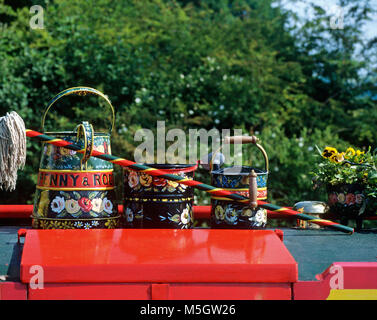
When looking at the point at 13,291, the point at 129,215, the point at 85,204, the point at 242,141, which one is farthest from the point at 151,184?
the point at 13,291

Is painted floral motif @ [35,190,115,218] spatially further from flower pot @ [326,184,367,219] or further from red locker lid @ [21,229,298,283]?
flower pot @ [326,184,367,219]

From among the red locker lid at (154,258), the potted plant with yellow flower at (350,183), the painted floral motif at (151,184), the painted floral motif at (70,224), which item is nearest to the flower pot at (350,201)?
the potted plant with yellow flower at (350,183)

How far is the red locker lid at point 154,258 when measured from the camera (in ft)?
5.99

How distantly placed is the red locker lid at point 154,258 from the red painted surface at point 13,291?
0.04m

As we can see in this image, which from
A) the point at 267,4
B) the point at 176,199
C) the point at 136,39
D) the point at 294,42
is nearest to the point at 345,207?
the point at 176,199

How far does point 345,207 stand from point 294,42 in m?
5.96

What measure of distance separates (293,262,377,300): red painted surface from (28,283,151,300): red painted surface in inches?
22.4

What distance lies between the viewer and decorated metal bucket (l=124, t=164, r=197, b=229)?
8.18ft

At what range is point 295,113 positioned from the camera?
7555mm

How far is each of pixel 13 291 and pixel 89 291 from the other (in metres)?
0.26

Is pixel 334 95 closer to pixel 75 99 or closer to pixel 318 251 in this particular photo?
pixel 75 99

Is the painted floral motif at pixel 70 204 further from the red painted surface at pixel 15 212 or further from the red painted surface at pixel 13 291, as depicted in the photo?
the red painted surface at pixel 13 291

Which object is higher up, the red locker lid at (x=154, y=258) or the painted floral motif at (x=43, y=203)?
the painted floral motif at (x=43, y=203)

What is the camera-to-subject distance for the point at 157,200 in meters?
2.49
